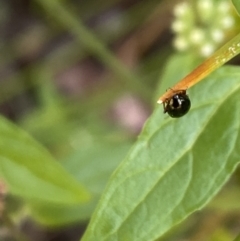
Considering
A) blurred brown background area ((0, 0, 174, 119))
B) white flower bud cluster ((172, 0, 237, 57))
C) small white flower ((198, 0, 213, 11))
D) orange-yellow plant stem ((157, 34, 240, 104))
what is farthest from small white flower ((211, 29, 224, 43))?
blurred brown background area ((0, 0, 174, 119))

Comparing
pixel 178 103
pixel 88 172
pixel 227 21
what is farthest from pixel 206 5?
pixel 178 103


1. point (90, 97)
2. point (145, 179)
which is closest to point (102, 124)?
point (90, 97)

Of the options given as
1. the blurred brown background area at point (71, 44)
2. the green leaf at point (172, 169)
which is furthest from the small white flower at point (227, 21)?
the blurred brown background area at point (71, 44)

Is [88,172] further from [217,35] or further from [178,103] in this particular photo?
[178,103]

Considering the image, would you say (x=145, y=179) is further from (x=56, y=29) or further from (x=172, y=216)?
(x=56, y=29)

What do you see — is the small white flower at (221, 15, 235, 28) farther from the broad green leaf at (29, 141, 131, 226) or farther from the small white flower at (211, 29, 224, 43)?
the broad green leaf at (29, 141, 131, 226)
